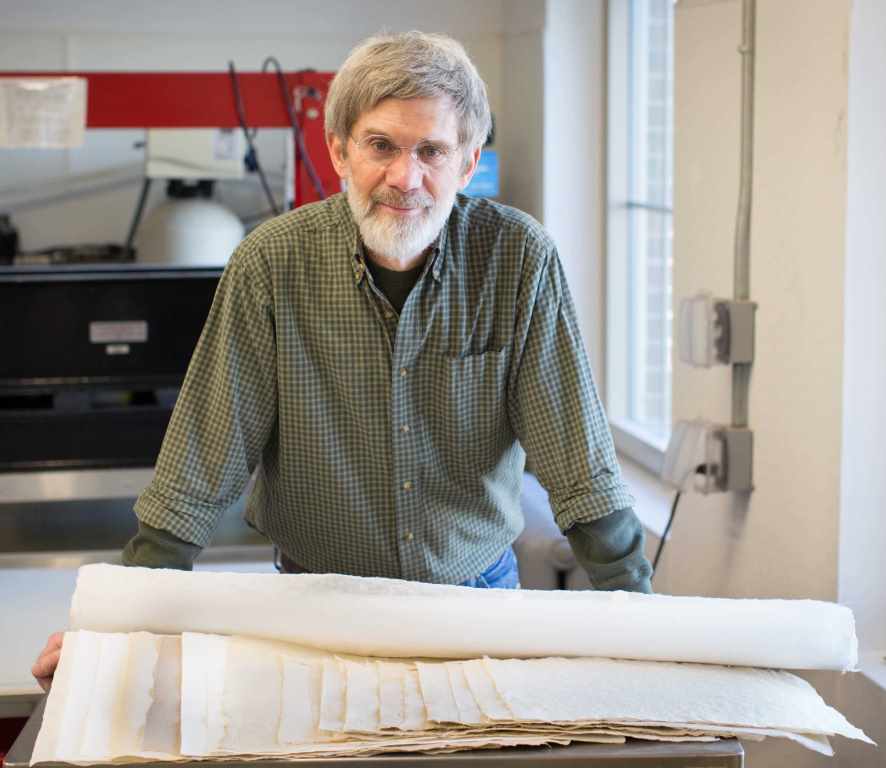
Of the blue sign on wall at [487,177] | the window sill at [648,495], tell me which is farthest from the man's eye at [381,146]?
the blue sign on wall at [487,177]

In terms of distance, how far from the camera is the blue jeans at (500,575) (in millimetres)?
1515

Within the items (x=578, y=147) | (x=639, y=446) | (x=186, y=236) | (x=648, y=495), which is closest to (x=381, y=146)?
(x=186, y=236)

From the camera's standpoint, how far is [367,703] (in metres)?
0.90

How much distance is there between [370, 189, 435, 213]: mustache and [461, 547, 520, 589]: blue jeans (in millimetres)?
454

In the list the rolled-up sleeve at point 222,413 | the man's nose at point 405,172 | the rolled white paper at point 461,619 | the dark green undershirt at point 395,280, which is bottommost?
the rolled white paper at point 461,619

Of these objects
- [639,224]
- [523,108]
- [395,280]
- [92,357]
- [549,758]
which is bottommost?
[549,758]

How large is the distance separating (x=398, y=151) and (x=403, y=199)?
1.8 inches

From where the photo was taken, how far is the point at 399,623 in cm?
97

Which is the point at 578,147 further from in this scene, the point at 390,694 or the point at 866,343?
the point at 390,694

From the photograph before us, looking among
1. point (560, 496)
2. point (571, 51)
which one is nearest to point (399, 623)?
point (560, 496)

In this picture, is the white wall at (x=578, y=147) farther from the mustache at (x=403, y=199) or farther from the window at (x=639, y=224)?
the mustache at (x=403, y=199)

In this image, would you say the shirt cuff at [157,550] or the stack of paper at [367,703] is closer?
the stack of paper at [367,703]

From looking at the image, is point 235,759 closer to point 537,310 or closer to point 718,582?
point 537,310

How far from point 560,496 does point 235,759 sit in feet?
1.93
